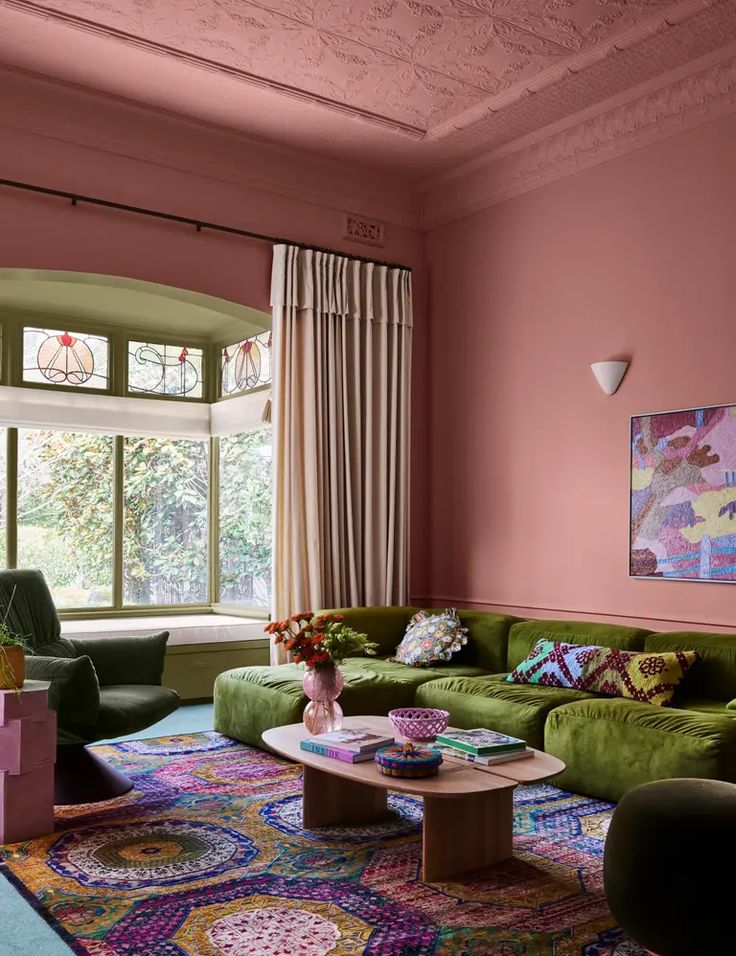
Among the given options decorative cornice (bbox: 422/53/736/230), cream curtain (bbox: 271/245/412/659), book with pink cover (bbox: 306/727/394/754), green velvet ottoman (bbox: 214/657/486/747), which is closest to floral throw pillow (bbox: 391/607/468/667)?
green velvet ottoman (bbox: 214/657/486/747)

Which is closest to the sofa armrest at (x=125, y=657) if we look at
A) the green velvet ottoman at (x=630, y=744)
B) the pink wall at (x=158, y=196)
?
the green velvet ottoman at (x=630, y=744)

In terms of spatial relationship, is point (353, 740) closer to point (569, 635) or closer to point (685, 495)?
point (569, 635)

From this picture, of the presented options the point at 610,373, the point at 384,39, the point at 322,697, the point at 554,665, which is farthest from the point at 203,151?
the point at 554,665

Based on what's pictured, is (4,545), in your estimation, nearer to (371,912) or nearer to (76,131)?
(76,131)

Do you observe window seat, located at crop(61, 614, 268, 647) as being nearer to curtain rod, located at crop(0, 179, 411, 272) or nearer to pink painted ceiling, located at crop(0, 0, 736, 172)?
curtain rod, located at crop(0, 179, 411, 272)

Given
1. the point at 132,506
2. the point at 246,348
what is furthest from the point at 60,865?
the point at 246,348

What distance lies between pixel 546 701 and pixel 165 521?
3.97 metres

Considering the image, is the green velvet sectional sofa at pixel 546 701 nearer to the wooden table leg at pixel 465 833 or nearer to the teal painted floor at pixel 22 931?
the wooden table leg at pixel 465 833

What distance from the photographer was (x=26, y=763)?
3.53m

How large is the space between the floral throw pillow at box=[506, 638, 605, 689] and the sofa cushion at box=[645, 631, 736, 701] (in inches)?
16.9

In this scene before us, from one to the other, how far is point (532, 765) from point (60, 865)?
166cm

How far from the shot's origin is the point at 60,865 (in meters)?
3.26

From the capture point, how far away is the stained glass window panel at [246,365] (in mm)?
7223

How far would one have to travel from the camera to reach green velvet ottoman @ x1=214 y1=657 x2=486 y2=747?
474 centimetres
